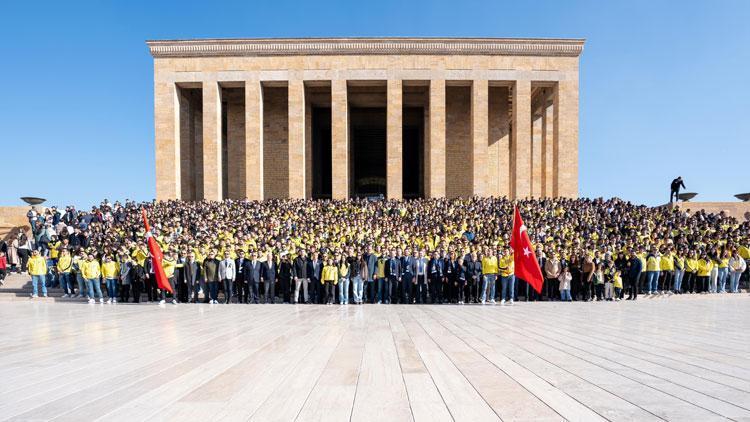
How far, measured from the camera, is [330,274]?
14289 millimetres

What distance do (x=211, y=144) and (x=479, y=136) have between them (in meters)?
18.7

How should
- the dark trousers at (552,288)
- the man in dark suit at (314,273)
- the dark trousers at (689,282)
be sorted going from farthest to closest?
the dark trousers at (689,282)
the dark trousers at (552,288)
the man in dark suit at (314,273)

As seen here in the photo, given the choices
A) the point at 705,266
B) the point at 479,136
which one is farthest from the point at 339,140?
the point at 705,266

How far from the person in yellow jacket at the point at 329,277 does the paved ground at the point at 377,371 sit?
5225 mm

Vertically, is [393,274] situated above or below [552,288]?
above

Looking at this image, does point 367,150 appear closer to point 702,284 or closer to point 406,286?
point 406,286

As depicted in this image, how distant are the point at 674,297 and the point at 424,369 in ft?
49.0

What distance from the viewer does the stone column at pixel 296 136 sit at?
31.7 meters

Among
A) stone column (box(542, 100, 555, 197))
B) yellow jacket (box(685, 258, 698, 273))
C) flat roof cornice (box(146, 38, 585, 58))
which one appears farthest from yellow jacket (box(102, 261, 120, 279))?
stone column (box(542, 100, 555, 197))

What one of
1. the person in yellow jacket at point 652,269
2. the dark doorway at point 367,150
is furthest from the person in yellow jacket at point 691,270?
the dark doorway at point 367,150

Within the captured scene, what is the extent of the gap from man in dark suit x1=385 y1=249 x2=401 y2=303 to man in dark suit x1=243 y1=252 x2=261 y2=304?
13.9ft

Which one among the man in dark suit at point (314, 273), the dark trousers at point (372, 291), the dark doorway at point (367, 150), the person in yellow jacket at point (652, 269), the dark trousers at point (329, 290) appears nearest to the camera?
the dark trousers at point (329, 290)

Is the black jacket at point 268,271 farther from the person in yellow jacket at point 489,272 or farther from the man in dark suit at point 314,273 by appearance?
the person in yellow jacket at point 489,272

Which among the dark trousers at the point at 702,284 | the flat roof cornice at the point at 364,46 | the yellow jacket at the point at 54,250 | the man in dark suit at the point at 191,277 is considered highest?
the flat roof cornice at the point at 364,46
